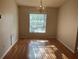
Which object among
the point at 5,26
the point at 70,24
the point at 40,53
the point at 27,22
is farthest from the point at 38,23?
the point at 5,26

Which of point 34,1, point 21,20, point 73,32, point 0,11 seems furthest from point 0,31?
point 21,20

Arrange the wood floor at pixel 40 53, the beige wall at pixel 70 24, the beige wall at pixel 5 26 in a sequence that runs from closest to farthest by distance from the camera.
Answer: the beige wall at pixel 5 26 → the wood floor at pixel 40 53 → the beige wall at pixel 70 24

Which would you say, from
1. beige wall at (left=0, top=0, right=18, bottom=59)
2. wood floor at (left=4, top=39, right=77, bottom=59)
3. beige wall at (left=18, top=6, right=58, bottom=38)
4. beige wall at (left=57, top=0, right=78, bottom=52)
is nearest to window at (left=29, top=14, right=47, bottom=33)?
beige wall at (left=18, top=6, right=58, bottom=38)

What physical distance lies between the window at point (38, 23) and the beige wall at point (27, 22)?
27cm

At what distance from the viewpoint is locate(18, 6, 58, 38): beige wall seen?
8.39m

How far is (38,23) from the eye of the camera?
28.6 ft

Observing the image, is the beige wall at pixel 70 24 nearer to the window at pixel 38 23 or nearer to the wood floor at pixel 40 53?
the wood floor at pixel 40 53

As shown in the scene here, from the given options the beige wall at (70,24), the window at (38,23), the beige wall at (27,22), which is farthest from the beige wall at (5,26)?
the window at (38,23)

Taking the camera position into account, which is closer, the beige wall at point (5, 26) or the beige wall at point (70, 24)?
the beige wall at point (5, 26)

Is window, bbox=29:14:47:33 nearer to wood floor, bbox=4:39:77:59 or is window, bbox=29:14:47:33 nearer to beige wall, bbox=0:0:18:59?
wood floor, bbox=4:39:77:59

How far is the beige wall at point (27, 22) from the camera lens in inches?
330

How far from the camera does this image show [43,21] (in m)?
8.70

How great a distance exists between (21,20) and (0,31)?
462cm

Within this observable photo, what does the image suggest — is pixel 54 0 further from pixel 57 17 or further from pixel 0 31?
pixel 0 31
